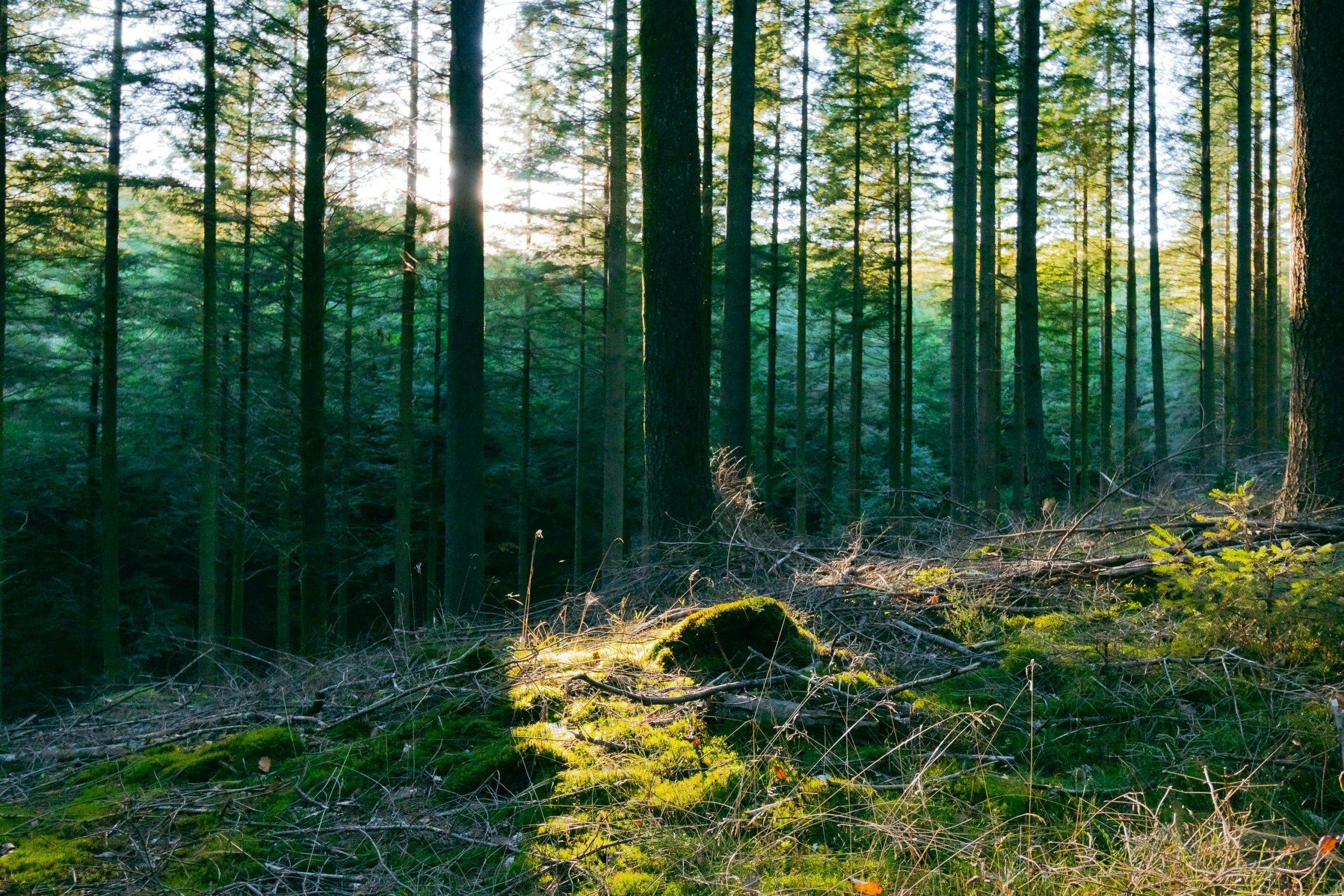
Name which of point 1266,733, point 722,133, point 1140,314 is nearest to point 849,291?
point 722,133

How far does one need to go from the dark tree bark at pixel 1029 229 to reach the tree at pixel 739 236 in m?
4.18

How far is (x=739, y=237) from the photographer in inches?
459

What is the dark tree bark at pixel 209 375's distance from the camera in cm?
1396

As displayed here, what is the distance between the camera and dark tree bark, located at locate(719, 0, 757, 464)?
37.3ft

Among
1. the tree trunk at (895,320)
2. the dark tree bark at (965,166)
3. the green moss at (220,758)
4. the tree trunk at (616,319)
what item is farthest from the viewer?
the tree trunk at (895,320)

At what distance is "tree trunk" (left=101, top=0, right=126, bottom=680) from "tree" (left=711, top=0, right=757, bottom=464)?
10.4m

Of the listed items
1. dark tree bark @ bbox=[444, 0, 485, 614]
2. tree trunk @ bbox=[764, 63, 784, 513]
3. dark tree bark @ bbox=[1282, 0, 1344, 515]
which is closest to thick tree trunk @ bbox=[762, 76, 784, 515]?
tree trunk @ bbox=[764, 63, 784, 513]

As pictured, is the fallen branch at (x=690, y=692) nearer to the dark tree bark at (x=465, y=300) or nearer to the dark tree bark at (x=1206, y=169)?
the dark tree bark at (x=465, y=300)

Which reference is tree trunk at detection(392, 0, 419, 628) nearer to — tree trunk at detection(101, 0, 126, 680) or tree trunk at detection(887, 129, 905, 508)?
tree trunk at detection(101, 0, 126, 680)

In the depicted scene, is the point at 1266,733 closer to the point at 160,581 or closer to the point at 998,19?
the point at 998,19

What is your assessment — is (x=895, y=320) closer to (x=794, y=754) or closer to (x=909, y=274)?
(x=909, y=274)

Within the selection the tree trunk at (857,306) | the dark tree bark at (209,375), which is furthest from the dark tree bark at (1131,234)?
the dark tree bark at (209,375)

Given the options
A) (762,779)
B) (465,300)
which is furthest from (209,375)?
(762,779)

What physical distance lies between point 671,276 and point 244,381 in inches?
542
